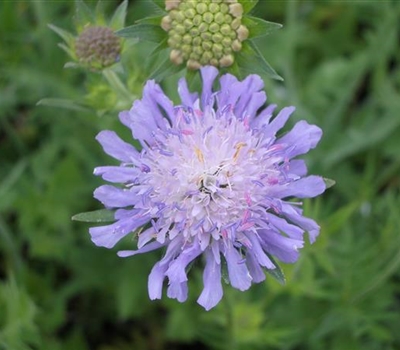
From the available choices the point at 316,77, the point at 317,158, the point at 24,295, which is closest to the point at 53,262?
the point at 24,295

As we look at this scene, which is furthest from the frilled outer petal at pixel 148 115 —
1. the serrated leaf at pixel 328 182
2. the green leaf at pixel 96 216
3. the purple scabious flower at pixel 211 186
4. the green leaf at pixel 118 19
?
the serrated leaf at pixel 328 182

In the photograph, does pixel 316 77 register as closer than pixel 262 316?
No

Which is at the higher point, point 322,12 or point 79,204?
point 322,12

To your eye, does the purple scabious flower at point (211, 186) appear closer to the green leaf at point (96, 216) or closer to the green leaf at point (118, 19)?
the green leaf at point (96, 216)

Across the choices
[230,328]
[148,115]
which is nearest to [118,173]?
[148,115]

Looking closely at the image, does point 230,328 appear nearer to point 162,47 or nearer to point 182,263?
point 182,263

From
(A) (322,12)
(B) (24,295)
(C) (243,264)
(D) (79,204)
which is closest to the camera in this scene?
(C) (243,264)

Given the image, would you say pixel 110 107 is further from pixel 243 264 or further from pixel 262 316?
pixel 262 316

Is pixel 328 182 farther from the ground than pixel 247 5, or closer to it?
closer to it
